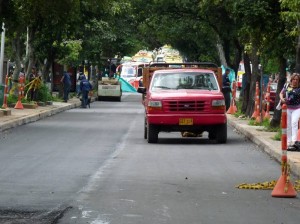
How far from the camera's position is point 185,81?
22953 mm

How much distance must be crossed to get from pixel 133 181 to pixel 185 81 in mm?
9582

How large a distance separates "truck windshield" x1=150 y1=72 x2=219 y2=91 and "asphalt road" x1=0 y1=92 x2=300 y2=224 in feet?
4.67

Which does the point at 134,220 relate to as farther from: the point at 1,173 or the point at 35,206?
the point at 1,173

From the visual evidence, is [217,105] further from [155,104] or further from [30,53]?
[30,53]

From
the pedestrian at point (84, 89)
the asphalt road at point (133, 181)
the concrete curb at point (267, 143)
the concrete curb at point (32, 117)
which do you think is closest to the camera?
the asphalt road at point (133, 181)

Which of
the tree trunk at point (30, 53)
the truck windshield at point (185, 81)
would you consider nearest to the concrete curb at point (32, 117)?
the tree trunk at point (30, 53)

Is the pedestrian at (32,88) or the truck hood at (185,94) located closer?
the truck hood at (185,94)

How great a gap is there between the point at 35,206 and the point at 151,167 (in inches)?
209

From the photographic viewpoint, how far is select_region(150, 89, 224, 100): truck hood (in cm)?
2177

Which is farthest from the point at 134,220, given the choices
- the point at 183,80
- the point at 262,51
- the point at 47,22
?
the point at 47,22

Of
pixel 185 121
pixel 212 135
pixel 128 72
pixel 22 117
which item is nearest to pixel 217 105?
pixel 185 121

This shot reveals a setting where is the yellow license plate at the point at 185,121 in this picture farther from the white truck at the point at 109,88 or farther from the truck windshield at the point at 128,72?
the truck windshield at the point at 128,72

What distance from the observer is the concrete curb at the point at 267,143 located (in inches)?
631

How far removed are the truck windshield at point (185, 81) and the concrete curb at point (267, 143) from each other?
1.81 metres
